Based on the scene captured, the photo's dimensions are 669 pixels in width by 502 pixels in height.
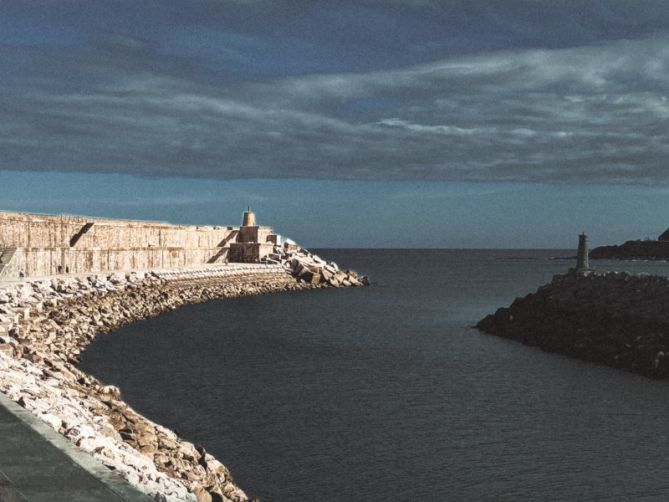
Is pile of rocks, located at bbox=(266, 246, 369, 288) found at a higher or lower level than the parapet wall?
lower

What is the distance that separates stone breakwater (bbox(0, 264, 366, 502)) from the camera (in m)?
7.11

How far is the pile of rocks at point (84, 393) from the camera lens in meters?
7.11

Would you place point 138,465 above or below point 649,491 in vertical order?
above

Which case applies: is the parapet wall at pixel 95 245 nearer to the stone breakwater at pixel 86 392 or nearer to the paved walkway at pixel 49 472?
the stone breakwater at pixel 86 392

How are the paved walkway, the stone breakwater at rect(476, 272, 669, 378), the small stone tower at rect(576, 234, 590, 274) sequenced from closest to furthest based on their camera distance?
1. the paved walkway
2. the stone breakwater at rect(476, 272, 669, 378)
3. the small stone tower at rect(576, 234, 590, 274)

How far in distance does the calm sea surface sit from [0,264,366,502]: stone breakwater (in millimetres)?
1087

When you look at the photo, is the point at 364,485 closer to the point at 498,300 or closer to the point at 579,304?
the point at 579,304

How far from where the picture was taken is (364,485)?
1041 cm

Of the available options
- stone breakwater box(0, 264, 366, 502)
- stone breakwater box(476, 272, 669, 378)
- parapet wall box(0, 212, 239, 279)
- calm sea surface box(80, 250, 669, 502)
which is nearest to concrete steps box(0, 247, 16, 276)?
parapet wall box(0, 212, 239, 279)

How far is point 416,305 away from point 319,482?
1390 inches

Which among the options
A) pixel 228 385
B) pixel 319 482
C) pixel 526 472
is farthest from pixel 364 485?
pixel 228 385

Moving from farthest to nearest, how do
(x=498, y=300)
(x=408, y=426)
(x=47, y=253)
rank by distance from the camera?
(x=498, y=300) < (x=47, y=253) < (x=408, y=426)

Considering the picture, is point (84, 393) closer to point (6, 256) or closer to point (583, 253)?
point (6, 256)

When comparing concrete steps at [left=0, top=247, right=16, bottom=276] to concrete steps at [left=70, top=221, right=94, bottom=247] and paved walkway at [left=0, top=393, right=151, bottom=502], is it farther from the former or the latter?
paved walkway at [left=0, top=393, right=151, bottom=502]
